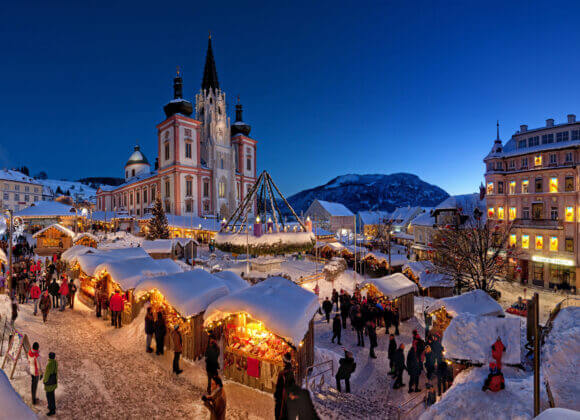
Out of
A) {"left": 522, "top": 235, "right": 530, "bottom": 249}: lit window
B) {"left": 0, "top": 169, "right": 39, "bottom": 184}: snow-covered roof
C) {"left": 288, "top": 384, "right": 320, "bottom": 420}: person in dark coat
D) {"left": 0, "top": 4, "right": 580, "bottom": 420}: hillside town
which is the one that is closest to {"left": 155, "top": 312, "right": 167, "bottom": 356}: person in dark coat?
{"left": 0, "top": 4, "right": 580, "bottom": 420}: hillside town

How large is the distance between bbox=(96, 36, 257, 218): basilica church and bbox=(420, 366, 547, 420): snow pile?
52.2m

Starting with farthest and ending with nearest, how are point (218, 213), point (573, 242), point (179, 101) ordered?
1. point (218, 213)
2. point (179, 101)
3. point (573, 242)

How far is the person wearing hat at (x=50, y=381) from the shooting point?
6301 mm

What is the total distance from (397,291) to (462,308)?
3617 millimetres

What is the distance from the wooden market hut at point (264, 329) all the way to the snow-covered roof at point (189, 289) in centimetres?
70

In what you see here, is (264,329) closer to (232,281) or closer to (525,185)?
(232,281)

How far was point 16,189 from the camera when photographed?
217 ft

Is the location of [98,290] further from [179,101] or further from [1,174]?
[1,174]

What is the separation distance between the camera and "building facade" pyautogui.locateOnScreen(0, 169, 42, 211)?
208 feet

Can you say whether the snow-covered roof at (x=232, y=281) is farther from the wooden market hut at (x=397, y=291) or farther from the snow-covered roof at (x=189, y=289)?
the wooden market hut at (x=397, y=291)

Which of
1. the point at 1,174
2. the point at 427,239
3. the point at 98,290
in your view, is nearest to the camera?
the point at 98,290

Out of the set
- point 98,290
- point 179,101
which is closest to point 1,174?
point 179,101

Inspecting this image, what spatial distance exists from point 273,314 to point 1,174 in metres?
84.6

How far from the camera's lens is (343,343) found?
11.9 m
